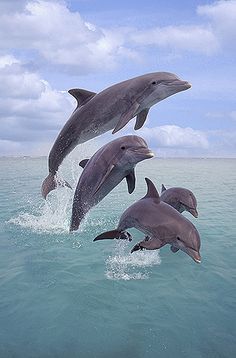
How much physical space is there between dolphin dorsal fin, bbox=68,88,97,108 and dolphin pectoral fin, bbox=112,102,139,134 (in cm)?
130

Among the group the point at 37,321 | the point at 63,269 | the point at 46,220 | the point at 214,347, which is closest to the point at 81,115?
the point at 37,321

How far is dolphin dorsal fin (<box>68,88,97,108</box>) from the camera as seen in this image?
31.3 ft

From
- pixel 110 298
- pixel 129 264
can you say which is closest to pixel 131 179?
pixel 110 298

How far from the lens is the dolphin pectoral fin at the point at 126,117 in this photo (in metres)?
8.19

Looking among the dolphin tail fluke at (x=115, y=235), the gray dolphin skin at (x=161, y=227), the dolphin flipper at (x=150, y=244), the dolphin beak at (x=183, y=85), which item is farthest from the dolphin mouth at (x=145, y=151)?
the dolphin tail fluke at (x=115, y=235)

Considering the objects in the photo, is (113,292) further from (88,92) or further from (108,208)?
(108,208)

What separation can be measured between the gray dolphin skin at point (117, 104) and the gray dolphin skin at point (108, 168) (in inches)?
19.3

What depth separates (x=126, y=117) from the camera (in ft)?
27.3

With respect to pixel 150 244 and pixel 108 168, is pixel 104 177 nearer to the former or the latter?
pixel 108 168

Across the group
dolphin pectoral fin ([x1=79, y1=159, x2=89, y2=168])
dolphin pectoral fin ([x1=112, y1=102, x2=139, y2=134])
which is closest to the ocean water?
dolphin pectoral fin ([x1=79, y1=159, x2=89, y2=168])

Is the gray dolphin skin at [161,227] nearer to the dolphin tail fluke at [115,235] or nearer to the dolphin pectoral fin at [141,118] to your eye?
the dolphin tail fluke at [115,235]

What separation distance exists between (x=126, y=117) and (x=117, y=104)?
0.58 metres

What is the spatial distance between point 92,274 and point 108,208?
46.2 ft

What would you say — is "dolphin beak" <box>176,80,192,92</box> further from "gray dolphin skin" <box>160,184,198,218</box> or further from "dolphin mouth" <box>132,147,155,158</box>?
"gray dolphin skin" <box>160,184,198,218</box>
